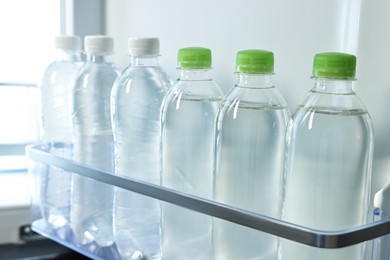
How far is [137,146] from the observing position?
866mm

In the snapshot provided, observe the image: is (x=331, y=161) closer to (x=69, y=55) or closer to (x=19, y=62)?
(x=69, y=55)

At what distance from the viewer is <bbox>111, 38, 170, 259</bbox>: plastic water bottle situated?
2.81 feet

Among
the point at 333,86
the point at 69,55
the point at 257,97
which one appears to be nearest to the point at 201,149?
the point at 257,97

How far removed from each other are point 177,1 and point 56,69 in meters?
0.31

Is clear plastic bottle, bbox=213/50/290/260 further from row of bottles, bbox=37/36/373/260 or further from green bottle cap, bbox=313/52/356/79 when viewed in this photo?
green bottle cap, bbox=313/52/356/79

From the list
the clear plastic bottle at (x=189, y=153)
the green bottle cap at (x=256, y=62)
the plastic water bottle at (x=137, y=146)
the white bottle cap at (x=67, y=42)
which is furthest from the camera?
the white bottle cap at (x=67, y=42)

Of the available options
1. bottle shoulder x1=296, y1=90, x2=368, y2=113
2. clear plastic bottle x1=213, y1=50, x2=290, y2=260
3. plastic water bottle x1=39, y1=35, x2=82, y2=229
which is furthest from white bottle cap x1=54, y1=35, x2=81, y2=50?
bottle shoulder x1=296, y1=90, x2=368, y2=113

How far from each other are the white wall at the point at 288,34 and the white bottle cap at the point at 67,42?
6.6 inches

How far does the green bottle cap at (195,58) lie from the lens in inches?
28.2

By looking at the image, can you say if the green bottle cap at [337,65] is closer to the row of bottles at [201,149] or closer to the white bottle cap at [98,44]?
the row of bottles at [201,149]

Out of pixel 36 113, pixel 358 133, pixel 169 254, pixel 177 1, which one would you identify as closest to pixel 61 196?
pixel 36 113

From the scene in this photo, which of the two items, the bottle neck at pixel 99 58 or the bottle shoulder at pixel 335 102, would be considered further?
the bottle neck at pixel 99 58

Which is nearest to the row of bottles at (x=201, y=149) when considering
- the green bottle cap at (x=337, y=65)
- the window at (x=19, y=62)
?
the green bottle cap at (x=337, y=65)

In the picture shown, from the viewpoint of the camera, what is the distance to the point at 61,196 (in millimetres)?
1023
